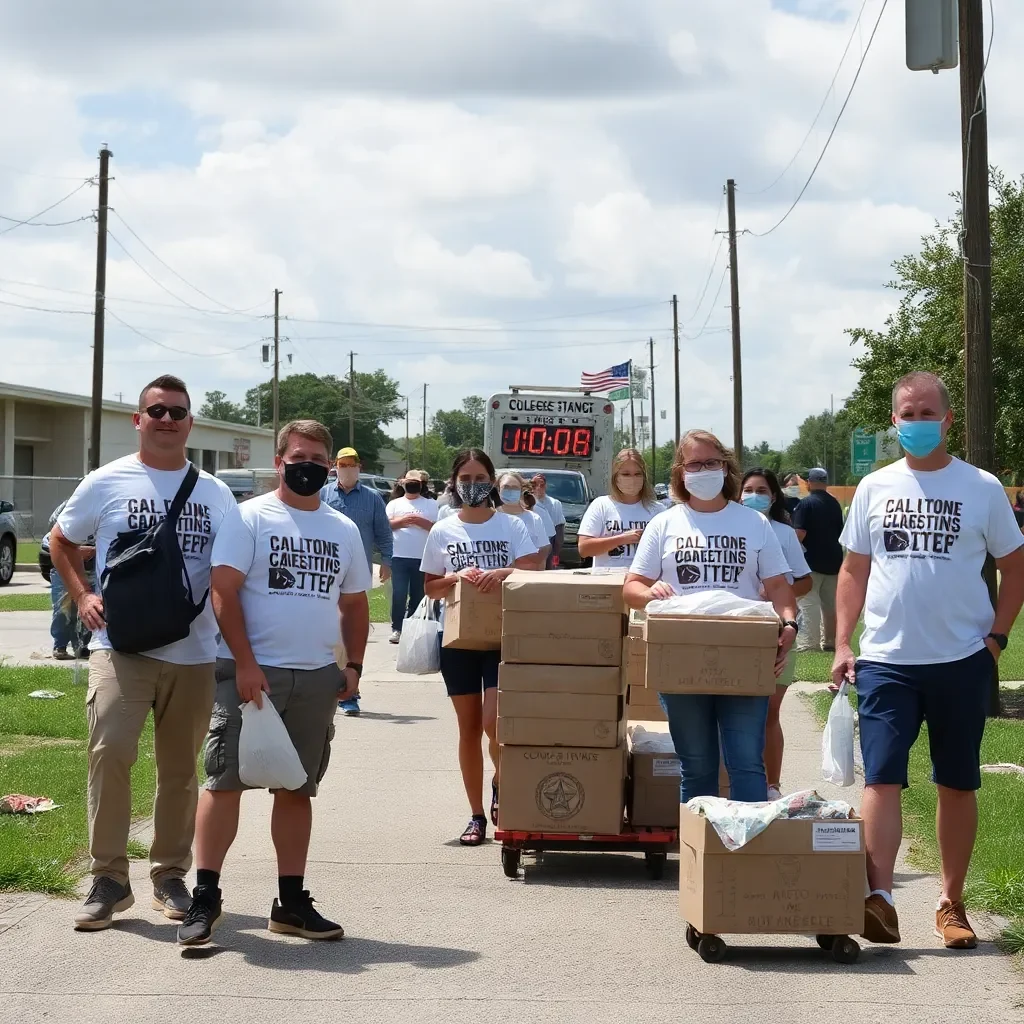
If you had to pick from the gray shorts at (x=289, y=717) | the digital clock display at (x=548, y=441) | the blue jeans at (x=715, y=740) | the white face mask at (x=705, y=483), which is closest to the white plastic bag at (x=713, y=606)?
the blue jeans at (x=715, y=740)

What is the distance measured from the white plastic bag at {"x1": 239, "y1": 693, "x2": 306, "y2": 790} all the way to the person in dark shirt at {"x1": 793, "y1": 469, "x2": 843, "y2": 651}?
36.1 ft

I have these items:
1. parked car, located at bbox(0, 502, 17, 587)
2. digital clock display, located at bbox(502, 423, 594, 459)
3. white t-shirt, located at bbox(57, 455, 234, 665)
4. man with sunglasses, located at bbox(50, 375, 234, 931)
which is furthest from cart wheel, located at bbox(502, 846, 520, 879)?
parked car, located at bbox(0, 502, 17, 587)

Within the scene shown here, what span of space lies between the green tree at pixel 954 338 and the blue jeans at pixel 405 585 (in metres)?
8.30

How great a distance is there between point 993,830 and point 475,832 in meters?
2.60

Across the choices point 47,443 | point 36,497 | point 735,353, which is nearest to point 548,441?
point 735,353

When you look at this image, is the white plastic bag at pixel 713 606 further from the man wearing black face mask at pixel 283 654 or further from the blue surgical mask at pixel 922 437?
the man wearing black face mask at pixel 283 654

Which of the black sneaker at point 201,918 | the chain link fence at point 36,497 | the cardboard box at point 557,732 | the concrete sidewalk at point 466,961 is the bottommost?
the concrete sidewalk at point 466,961

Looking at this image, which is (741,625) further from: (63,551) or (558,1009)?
(63,551)

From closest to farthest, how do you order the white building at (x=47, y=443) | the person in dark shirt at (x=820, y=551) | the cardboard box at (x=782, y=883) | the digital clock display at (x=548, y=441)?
1. the cardboard box at (x=782, y=883)
2. the person in dark shirt at (x=820, y=551)
3. the digital clock display at (x=548, y=441)
4. the white building at (x=47, y=443)

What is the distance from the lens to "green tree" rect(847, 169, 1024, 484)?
2491 cm

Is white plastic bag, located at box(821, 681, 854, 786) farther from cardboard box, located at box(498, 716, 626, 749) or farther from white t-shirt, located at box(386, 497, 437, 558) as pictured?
white t-shirt, located at box(386, 497, 437, 558)

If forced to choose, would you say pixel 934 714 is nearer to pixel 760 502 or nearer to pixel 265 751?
pixel 265 751

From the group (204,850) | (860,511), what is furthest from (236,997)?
(860,511)

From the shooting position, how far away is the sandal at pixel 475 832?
7883 millimetres
